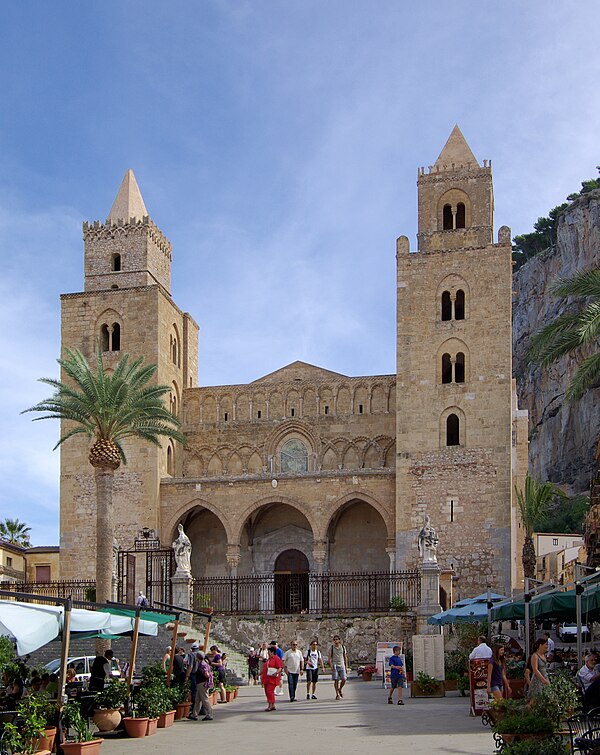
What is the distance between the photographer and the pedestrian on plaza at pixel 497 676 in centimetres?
1586

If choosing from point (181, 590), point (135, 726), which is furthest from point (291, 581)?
point (135, 726)

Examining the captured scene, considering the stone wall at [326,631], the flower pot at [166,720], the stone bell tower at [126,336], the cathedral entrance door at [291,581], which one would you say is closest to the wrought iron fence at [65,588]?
the stone bell tower at [126,336]

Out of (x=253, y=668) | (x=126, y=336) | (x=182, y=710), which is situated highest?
(x=126, y=336)

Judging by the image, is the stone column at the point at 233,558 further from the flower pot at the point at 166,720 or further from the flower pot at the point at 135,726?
the flower pot at the point at 135,726

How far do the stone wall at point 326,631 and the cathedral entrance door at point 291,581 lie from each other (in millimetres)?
6568

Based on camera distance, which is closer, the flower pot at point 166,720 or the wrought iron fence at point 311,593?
the flower pot at point 166,720

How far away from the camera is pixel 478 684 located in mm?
17000

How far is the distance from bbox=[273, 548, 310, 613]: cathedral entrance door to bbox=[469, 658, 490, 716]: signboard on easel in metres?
22.1

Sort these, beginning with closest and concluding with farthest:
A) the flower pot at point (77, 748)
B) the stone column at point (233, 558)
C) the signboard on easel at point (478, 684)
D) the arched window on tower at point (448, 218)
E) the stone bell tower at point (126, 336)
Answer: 1. the flower pot at point (77, 748)
2. the signboard on easel at point (478, 684)
3. the stone column at point (233, 558)
4. the stone bell tower at point (126, 336)
5. the arched window on tower at point (448, 218)

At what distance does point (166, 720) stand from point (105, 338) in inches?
1078

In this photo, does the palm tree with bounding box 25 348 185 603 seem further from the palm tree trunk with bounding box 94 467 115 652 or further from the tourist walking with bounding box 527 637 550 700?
the tourist walking with bounding box 527 637 550 700

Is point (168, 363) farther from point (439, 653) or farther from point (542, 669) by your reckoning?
point (542, 669)

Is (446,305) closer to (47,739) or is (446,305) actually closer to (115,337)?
(115,337)

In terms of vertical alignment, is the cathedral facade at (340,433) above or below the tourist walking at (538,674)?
above
